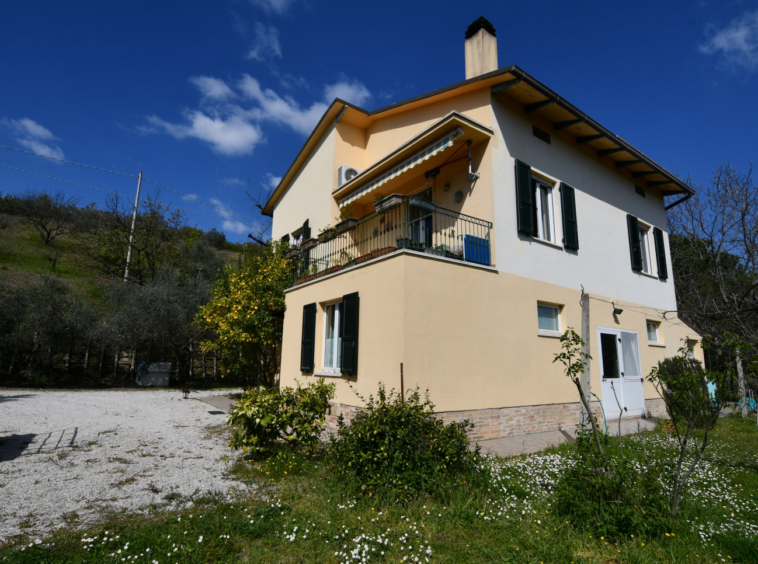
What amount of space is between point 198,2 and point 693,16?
12230mm

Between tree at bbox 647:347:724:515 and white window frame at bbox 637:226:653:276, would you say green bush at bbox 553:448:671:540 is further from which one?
white window frame at bbox 637:226:653:276

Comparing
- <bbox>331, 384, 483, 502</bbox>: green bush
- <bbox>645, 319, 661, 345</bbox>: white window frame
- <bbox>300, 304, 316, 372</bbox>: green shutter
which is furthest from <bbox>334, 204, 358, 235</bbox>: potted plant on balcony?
<bbox>645, 319, 661, 345</bbox>: white window frame

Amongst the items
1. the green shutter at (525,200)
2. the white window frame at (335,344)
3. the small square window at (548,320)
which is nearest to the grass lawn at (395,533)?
the white window frame at (335,344)

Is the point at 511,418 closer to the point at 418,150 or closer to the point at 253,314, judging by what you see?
the point at 418,150

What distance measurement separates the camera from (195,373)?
23516 millimetres

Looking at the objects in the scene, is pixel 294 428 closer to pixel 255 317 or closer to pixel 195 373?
pixel 255 317

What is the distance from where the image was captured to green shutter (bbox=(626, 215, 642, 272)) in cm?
1305

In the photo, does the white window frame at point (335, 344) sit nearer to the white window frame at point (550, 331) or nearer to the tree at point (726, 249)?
the white window frame at point (550, 331)

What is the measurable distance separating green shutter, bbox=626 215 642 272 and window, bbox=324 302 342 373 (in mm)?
9654

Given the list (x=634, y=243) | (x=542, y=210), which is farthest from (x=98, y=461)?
(x=634, y=243)

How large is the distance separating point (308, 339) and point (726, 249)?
1548cm

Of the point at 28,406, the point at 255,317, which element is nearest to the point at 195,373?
the point at 28,406

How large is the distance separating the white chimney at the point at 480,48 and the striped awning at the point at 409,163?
381cm

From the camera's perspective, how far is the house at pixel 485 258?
Answer: 26.4 ft
